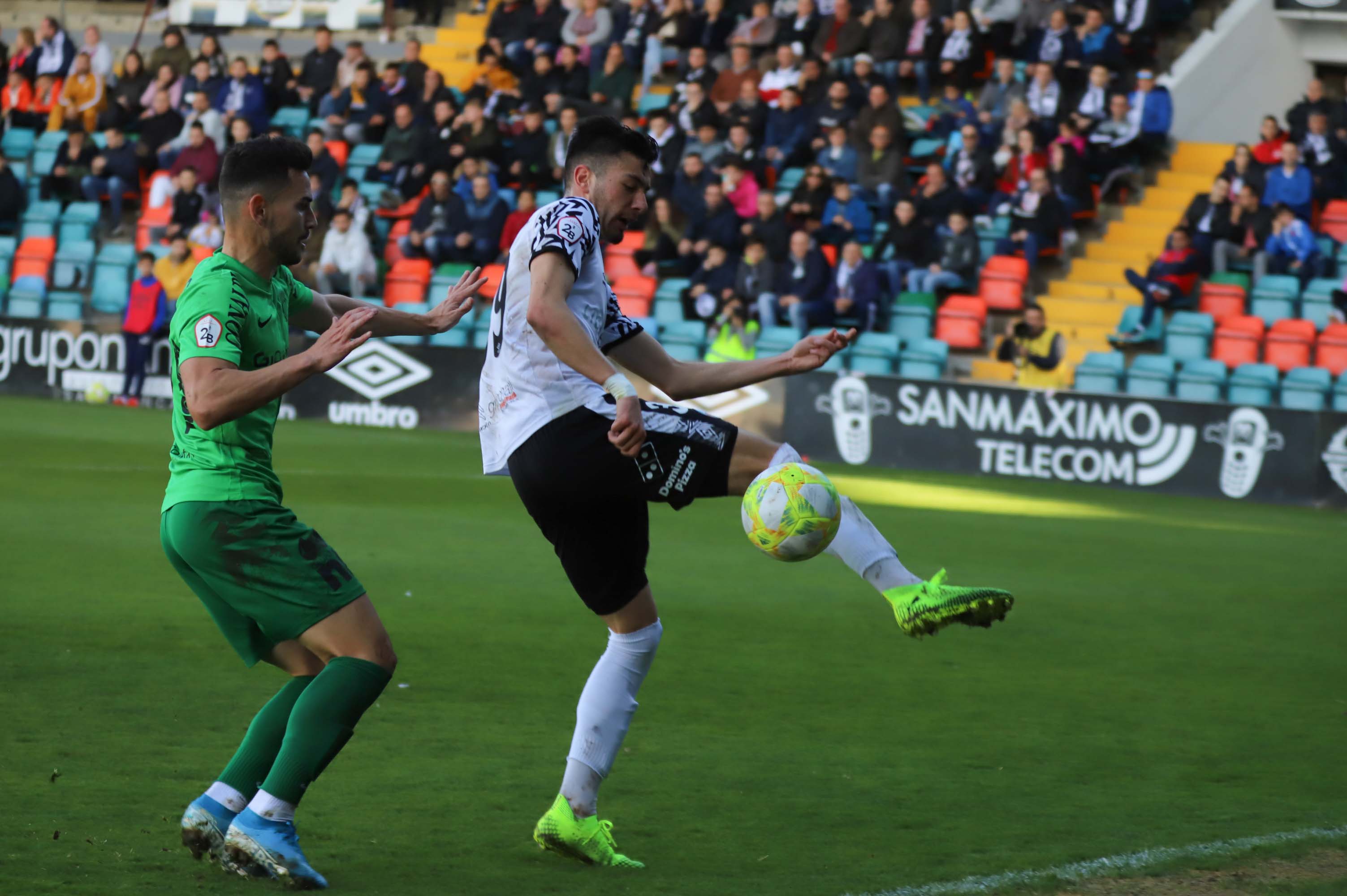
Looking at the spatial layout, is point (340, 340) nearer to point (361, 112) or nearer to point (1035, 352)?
point (1035, 352)

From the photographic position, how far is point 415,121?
73.0 ft

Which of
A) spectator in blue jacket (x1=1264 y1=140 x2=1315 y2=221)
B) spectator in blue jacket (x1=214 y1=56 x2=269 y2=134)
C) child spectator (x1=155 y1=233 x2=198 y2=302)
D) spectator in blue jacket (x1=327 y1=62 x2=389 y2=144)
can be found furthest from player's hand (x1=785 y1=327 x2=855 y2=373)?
spectator in blue jacket (x1=214 y1=56 x2=269 y2=134)

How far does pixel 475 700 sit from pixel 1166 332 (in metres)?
12.5

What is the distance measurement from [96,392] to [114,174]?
4.69m

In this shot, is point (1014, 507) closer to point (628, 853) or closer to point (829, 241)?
point (829, 241)

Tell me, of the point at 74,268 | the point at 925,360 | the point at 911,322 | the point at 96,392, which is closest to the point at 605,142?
the point at 925,360

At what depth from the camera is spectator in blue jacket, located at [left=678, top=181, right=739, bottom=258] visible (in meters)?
19.4

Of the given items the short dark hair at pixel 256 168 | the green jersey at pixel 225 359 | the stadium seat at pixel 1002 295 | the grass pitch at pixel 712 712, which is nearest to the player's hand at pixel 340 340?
the green jersey at pixel 225 359

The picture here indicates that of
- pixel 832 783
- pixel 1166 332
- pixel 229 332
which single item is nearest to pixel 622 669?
pixel 832 783

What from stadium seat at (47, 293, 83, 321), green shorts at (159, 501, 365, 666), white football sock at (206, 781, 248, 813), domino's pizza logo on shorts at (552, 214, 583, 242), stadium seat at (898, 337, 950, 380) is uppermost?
domino's pizza logo on shorts at (552, 214, 583, 242)

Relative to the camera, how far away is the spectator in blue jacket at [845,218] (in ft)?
62.0

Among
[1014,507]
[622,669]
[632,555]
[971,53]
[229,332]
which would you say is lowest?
[1014,507]

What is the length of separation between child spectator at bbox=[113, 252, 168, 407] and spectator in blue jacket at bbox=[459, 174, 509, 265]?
3745mm

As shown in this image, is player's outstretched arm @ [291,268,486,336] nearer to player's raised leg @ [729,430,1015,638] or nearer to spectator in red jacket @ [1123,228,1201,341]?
player's raised leg @ [729,430,1015,638]
